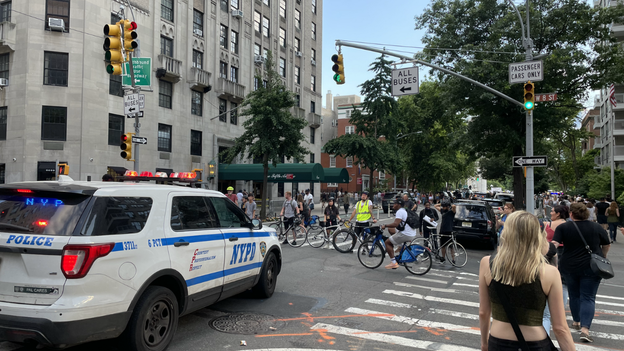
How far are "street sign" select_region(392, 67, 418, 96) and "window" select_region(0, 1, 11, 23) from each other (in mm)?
21299

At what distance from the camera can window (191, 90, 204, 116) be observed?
98.6ft

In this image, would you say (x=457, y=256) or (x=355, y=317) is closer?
(x=355, y=317)

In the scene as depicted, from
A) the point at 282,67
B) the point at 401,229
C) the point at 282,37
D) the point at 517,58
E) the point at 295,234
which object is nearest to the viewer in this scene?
the point at 401,229

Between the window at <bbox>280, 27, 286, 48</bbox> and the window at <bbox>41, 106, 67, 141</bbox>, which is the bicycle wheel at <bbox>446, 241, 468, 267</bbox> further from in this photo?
the window at <bbox>280, 27, 286, 48</bbox>

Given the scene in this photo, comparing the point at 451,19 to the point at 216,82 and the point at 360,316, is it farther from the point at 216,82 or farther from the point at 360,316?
the point at 360,316

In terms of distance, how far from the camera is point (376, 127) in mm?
36781

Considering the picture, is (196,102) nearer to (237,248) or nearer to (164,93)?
(164,93)

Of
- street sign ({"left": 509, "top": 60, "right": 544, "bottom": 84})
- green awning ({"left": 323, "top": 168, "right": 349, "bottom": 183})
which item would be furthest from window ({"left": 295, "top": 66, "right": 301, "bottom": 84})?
street sign ({"left": 509, "top": 60, "right": 544, "bottom": 84})

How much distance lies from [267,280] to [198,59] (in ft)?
86.6

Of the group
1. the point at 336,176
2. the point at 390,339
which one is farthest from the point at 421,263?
the point at 336,176

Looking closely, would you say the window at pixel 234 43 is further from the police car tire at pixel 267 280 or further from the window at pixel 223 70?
the police car tire at pixel 267 280

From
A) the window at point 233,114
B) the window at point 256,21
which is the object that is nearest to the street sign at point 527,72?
the window at point 233,114

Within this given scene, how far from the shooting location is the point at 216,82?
31.8m

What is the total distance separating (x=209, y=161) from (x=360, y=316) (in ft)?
86.3
